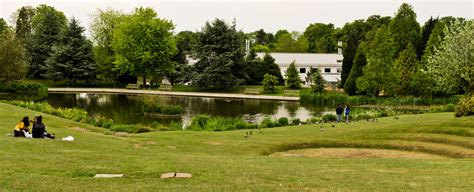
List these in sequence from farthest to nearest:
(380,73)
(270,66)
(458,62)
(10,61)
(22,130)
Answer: (270,66)
(10,61)
(380,73)
(458,62)
(22,130)

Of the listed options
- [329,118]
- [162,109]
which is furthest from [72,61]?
[329,118]

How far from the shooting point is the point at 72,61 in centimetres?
7544

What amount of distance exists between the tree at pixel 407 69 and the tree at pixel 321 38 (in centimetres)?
6587

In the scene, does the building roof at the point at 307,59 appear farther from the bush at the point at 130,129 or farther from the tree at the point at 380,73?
the bush at the point at 130,129

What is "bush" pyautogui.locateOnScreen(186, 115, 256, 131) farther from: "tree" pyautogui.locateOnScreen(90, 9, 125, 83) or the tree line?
"tree" pyautogui.locateOnScreen(90, 9, 125, 83)

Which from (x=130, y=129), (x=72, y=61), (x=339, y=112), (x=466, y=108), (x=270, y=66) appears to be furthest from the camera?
(x=270, y=66)

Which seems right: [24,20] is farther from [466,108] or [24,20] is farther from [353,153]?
[353,153]

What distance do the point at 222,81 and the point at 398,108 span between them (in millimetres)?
29391

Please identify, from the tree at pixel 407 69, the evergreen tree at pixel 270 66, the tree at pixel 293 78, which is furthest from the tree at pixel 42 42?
the tree at pixel 407 69

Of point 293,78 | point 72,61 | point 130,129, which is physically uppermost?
point 72,61

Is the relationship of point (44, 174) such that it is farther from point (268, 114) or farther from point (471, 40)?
point (471, 40)

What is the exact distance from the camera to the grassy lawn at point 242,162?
12.7 m

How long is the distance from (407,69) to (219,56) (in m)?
27.8

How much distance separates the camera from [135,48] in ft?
249
